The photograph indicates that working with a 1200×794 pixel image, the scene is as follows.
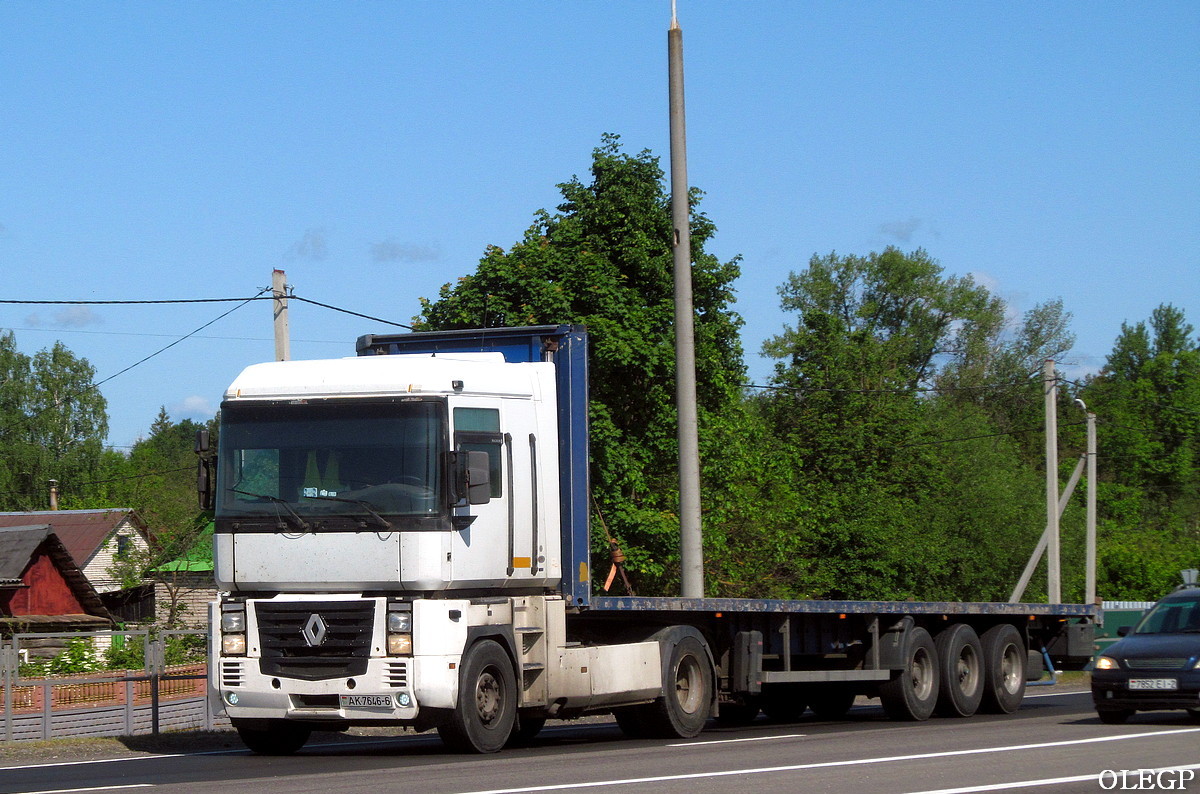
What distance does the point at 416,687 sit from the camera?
12.2 m

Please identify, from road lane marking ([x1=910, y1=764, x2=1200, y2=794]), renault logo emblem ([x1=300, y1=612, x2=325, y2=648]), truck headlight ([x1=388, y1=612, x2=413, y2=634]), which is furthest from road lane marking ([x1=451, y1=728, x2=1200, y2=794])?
renault logo emblem ([x1=300, y1=612, x2=325, y2=648])

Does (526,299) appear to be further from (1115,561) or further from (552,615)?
(1115,561)

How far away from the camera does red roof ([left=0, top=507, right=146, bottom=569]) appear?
66312 millimetres

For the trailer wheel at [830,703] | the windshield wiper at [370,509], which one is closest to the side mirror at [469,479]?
the windshield wiper at [370,509]

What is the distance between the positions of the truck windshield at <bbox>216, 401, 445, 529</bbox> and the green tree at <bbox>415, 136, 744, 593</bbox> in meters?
19.1

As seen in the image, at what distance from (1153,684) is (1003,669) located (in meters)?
3.61

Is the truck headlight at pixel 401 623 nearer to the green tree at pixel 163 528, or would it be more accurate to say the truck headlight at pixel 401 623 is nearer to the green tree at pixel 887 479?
the green tree at pixel 163 528

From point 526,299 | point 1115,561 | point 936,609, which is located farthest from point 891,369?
point 936,609

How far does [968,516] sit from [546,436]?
164ft

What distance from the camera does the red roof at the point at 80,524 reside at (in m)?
66.3

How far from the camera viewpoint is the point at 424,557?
40.2 ft

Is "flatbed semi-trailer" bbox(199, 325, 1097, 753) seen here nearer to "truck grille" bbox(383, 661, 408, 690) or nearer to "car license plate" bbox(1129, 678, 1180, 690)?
"truck grille" bbox(383, 661, 408, 690)

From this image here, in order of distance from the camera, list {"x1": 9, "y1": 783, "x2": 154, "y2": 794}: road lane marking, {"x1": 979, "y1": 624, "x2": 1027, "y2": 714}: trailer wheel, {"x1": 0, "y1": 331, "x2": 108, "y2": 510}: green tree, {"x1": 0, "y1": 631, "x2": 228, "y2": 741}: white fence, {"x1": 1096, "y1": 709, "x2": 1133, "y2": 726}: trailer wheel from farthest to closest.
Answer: {"x1": 0, "y1": 331, "x2": 108, "y2": 510}: green tree
{"x1": 979, "y1": 624, "x2": 1027, "y2": 714}: trailer wheel
{"x1": 0, "y1": 631, "x2": 228, "y2": 741}: white fence
{"x1": 1096, "y1": 709, "x2": 1133, "y2": 726}: trailer wheel
{"x1": 9, "y1": 783, "x2": 154, "y2": 794}: road lane marking

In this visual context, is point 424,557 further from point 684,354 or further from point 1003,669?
point 1003,669
